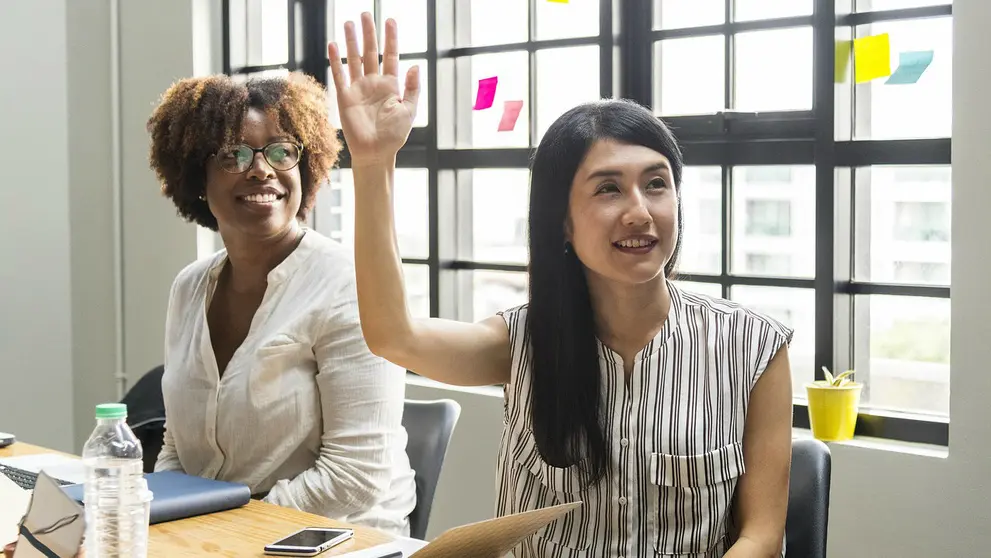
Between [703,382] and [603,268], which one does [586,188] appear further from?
[703,382]

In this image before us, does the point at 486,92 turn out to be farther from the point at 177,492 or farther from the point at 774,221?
the point at 177,492

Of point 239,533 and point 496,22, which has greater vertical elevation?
point 496,22

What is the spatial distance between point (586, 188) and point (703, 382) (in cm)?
37

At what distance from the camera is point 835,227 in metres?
2.93

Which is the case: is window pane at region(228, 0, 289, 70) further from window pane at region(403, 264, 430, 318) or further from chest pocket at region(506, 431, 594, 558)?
chest pocket at region(506, 431, 594, 558)

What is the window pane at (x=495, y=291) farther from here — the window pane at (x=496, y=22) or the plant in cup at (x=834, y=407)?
the plant in cup at (x=834, y=407)

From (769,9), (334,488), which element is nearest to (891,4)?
(769,9)

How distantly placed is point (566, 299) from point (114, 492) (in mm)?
771

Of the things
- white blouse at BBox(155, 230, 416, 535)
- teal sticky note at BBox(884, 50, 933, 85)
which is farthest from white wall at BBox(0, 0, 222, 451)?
teal sticky note at BBox(884, 50, 933, 85)

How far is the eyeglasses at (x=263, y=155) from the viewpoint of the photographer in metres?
2.33

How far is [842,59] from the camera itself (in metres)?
2.90

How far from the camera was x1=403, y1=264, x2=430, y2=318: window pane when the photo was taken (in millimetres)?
3908

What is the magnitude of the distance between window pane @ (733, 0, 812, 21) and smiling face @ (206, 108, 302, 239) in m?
1.44

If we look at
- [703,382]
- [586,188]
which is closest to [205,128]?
[586,188]
